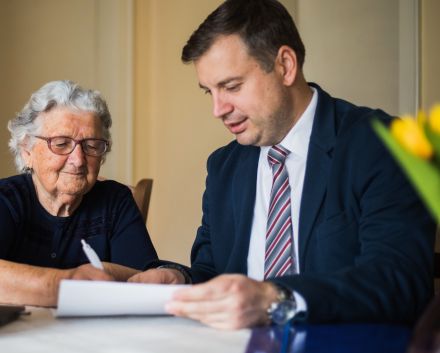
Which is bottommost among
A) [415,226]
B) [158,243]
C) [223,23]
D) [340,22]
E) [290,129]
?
[158,243]

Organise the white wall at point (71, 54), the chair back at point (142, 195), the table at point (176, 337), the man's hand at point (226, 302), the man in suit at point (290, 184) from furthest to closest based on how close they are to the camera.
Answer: the white wall at point (71, 54)
the chair back at point (142, 195)
the man in suit at point (290, 184)
the man's hand at point (226, 302)
the table at point (176, 337)

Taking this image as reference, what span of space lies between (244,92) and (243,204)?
32 cm

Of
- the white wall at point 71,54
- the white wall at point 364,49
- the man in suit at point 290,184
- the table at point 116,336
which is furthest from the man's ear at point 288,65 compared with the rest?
the white wall at point 71,54

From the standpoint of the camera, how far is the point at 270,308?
132 cm

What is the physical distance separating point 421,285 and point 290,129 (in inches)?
27.3

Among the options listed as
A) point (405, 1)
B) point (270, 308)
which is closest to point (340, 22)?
point (405, 1)

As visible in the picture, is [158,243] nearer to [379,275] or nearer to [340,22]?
[340,22]

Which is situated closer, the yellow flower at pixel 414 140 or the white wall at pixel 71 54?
the yellow flower at pixel 414 140

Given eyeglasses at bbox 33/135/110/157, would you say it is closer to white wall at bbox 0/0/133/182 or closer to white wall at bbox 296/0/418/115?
white wall at bbox 0/0/133/182

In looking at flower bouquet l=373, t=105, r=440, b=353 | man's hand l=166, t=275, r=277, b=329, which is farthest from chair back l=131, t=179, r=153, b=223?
flower bouquet l=373, t=105, r=440, b=353

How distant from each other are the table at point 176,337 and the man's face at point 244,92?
2.44 feet

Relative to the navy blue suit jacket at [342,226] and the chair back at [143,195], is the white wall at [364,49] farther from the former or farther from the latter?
the navy blue suit jacket at [342,226]

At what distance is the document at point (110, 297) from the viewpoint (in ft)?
4.37

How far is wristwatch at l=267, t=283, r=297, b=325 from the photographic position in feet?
4.33
